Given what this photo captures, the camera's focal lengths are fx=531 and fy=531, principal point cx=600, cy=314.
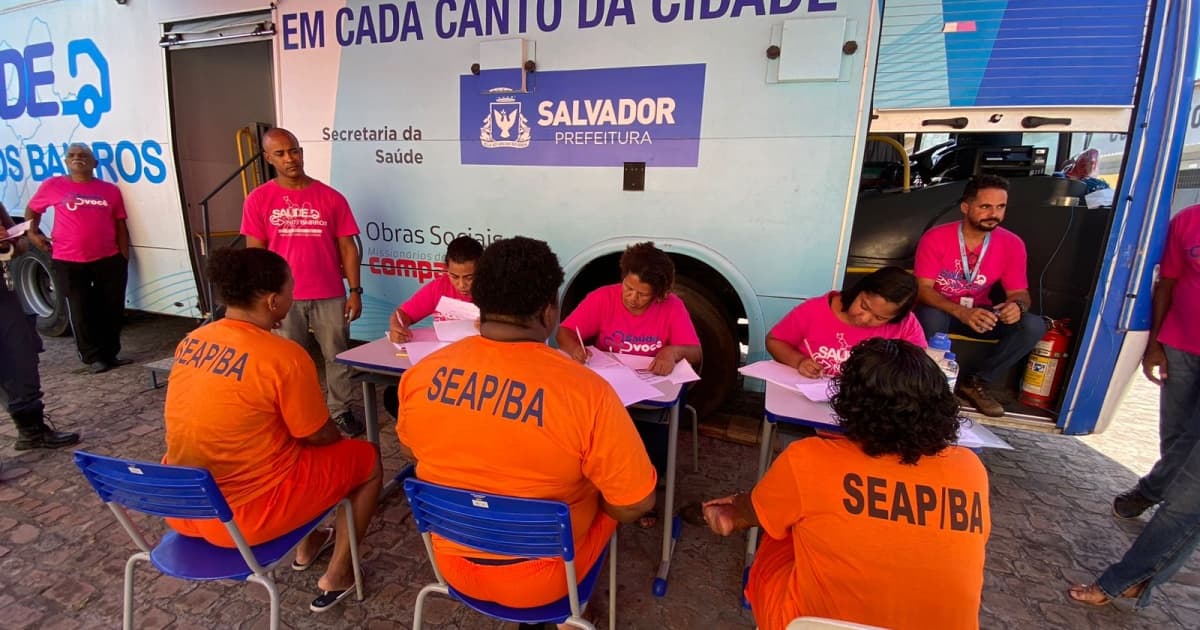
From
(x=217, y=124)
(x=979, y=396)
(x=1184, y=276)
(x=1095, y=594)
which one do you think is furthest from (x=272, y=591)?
(x=217, y=124)

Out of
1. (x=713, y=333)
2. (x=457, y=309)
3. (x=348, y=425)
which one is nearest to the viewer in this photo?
(x=457, y=309)

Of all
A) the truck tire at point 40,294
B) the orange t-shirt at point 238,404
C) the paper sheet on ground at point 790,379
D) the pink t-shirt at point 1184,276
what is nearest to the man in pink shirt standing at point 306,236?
the orange t-shirt at point 238,404

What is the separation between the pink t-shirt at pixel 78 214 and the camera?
13.3ft

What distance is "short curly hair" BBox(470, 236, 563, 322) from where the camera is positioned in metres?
1.34

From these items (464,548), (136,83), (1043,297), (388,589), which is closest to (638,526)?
(388,589)

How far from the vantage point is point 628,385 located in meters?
2.02

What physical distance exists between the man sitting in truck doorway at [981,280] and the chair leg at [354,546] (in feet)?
9.68

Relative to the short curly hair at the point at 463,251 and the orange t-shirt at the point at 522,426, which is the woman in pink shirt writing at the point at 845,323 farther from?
the short curly hair at the point at 463,251

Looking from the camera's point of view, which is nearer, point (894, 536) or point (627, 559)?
point (894, 536)

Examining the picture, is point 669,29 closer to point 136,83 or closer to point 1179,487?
point 1179,487

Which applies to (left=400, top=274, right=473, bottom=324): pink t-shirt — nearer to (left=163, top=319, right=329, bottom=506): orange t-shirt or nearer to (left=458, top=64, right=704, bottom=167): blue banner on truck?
(left=458, top=64, right=704, bottom=167): blue banner on truck

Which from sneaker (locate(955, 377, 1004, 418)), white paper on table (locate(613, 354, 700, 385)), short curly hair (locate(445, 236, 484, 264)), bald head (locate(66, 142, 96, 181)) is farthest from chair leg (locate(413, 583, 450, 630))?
bald head (locate(66, 142, 96, 181))

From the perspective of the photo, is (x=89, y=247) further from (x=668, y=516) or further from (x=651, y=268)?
(x=668, y=516)

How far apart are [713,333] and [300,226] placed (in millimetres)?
2519
